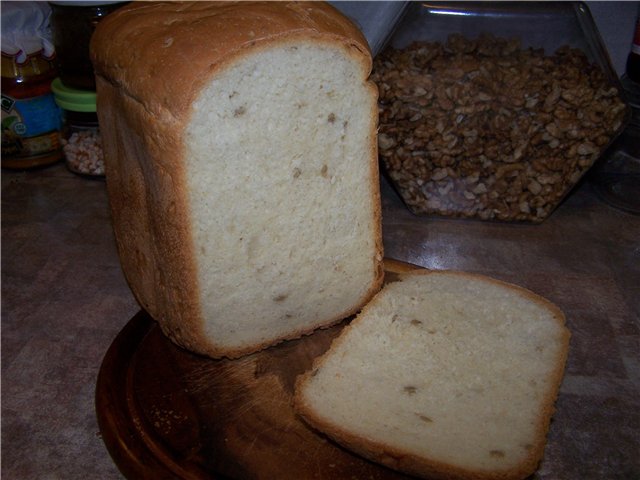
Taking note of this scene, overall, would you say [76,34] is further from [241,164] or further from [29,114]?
[241,164]

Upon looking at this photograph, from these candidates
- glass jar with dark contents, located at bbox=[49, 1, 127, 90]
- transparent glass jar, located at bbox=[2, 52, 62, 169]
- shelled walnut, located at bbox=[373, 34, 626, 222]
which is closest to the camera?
shelled walnut, located at bbox=[373, 34, 626, 222]

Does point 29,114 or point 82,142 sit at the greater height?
point 29,114

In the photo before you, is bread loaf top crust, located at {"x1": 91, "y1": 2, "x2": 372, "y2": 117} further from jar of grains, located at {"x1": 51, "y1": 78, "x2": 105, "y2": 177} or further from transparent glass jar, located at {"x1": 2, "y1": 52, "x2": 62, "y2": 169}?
transparent glass jar, located at {"x1": 2, "y1": 52, "x2": 62, "y2": 169}

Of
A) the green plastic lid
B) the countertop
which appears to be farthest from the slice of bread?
the green plastic lid

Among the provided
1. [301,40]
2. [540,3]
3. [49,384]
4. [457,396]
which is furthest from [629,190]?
[49,384]

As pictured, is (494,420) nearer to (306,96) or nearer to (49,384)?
(306,96)

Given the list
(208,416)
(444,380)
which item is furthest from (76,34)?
(444,380)

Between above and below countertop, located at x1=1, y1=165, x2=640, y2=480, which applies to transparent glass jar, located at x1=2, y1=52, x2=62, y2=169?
above
